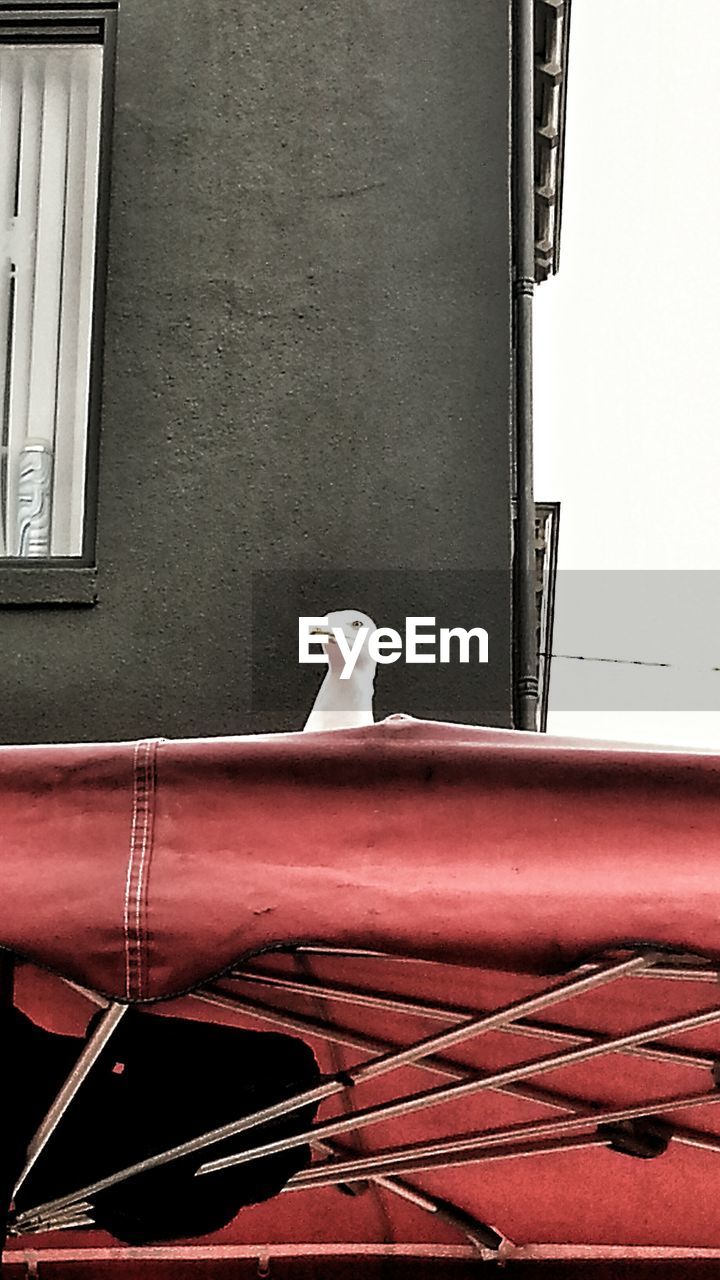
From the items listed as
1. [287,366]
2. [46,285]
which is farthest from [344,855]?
[46,285]

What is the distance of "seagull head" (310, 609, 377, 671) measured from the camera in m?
4.73

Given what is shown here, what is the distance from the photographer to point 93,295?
5.36 metres

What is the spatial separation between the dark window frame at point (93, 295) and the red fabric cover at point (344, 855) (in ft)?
9.86

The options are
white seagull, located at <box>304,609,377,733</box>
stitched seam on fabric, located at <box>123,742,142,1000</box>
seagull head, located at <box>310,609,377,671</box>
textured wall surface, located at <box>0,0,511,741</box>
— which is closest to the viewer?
stitched seam on fabric, located at <box>123,742,142,1000</box>

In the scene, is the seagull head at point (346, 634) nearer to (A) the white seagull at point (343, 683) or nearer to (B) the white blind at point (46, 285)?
(A) the white seagull at point (343, 683)

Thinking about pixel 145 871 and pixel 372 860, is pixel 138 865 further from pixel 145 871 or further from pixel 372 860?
pixel 372 860

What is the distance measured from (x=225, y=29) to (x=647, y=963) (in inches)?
176

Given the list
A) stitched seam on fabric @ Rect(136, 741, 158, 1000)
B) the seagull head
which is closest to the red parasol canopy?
stitched seam on fabric @ Rect(136, 741, 158, 1000)

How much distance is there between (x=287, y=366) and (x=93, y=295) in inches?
28.1

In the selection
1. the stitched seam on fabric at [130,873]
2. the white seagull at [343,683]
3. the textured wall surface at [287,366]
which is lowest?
the stitched seam on fabric at [130,873]

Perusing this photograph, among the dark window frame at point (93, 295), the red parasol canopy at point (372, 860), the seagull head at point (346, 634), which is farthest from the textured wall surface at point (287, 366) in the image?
the red parasol canopy at point (372, 860)

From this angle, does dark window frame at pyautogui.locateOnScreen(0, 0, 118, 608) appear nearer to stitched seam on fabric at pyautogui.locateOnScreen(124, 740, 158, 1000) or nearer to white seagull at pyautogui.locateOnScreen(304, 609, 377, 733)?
white seagull at pyautogui.locateOnScreen(304, 609, 377, 733)

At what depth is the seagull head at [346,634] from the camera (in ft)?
15.5

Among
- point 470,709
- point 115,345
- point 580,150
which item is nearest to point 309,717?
point 470,709
